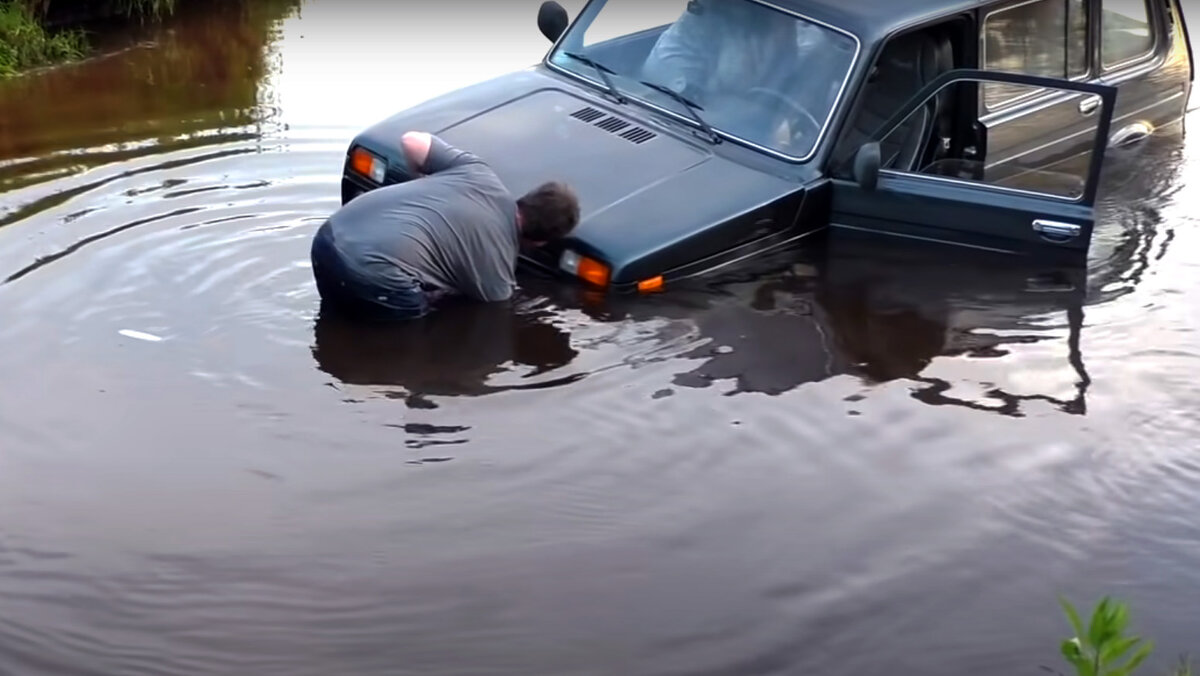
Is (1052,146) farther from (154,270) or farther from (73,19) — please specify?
(73,19)

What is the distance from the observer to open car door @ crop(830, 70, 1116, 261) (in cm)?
766

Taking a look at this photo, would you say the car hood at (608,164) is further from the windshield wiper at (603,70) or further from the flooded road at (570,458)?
the flooded road at (570,458)

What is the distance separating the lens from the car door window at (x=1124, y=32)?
376 inches

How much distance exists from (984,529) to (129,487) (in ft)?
10.0

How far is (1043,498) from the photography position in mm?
5996

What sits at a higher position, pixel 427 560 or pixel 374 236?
pixel 374 236

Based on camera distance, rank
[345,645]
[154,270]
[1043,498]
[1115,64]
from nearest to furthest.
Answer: [345,645] → [1043,498] → [154,270] → [1115,64]

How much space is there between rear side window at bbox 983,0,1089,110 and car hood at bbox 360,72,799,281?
60.5 inches

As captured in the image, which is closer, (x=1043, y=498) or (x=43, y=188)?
(x=1043, y=498)

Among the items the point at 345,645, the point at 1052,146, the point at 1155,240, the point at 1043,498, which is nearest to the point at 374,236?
the point at 345,645

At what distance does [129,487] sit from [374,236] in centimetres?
172

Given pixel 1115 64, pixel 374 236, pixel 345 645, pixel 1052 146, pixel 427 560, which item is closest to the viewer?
pixel 345 645

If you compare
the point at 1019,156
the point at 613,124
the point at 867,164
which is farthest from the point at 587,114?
the point at 1019,156

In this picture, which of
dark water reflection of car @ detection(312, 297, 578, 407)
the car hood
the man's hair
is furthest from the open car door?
dark water reflection of car @ detection(312, 297, 578, 407)
